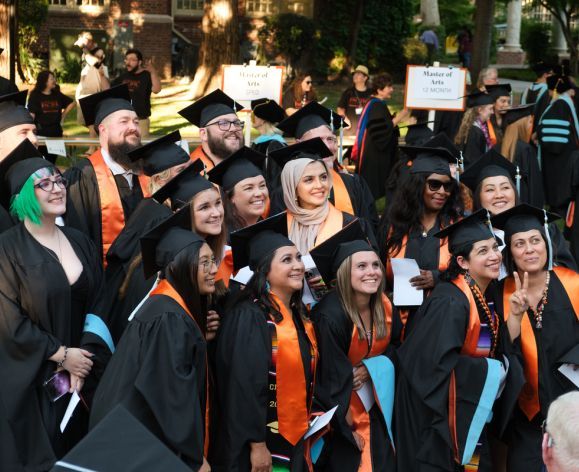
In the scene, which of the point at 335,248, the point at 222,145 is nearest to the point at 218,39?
the point at 222,145

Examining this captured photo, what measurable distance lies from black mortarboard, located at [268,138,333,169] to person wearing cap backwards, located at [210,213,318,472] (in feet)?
3.84

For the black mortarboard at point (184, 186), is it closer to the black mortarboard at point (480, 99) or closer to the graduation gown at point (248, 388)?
the graduation gown at point (248, 388)

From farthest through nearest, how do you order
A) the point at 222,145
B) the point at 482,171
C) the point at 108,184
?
1. the point at 222,145
2. the point at 482,171
3. the point at 108,184

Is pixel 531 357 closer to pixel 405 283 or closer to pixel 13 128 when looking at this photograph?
pixel 405 283

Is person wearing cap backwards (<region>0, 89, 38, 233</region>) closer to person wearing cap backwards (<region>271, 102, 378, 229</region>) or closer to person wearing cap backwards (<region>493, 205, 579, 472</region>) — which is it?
person wearing cap backwards (<region>271, 102, 378, 229</region>)

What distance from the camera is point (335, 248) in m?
5.50

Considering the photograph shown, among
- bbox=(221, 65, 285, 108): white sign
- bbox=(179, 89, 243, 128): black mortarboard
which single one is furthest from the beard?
bbox=(221, 65, 285, 108): white sign

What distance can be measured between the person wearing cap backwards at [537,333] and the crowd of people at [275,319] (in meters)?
0.01

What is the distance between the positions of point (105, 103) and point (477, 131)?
404 cm

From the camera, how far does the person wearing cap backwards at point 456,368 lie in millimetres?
5254

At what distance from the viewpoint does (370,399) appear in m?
5.46

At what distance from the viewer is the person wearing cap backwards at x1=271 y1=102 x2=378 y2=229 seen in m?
6.70

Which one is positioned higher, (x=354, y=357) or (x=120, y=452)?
(x=120, y=452)

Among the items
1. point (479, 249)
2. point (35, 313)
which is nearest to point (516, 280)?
point (479, 249)
